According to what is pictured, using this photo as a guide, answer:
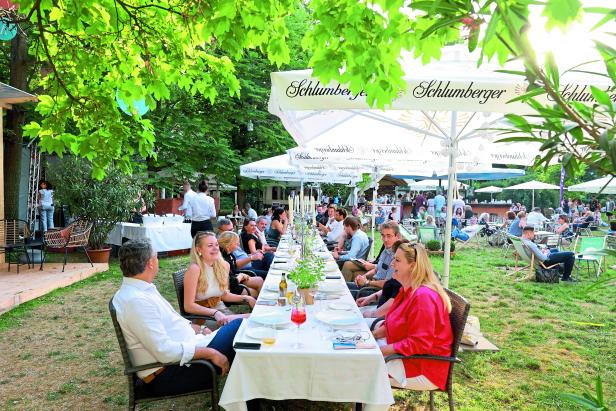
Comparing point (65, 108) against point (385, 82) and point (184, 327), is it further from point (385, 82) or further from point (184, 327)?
point (385, 82)

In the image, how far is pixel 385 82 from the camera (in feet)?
10.1

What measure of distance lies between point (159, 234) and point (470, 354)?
26.3ft

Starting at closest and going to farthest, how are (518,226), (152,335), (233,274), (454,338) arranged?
(152,335) < (454,338) < (233,274) < (518,226)

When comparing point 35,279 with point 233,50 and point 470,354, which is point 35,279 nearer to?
point 233,50

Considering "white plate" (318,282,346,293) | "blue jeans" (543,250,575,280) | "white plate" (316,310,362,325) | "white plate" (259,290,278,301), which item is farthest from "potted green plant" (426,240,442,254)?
"white plate" (316,310,362,325)

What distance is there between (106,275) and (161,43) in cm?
596

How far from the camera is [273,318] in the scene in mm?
3312

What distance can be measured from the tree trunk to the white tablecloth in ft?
7.75

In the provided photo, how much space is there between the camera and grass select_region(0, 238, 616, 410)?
13.0 ft

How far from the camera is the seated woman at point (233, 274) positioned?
5.58 metres

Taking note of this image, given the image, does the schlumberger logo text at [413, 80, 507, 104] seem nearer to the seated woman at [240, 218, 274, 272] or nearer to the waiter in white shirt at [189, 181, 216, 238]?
the seated woman at [240, 218, 274, 272]

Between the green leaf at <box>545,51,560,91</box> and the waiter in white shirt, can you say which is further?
the waiter in white shirt

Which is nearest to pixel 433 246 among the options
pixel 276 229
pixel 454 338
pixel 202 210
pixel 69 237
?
pixel 276 229

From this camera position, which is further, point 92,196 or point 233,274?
point 92,196
